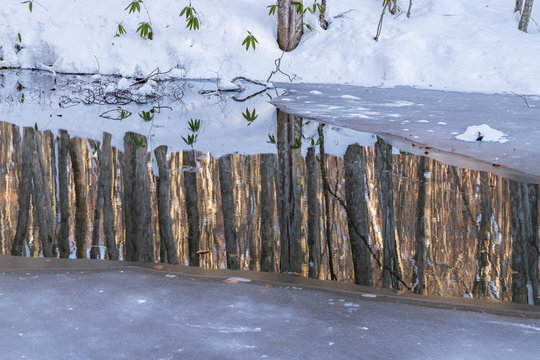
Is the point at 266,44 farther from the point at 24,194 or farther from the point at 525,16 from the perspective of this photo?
the point at 24,194

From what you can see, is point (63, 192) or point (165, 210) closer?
point (165, 210)

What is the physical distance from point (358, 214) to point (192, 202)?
1.14 meters

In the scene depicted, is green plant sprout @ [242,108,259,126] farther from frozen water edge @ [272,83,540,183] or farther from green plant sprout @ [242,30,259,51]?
green plant sprout @ [242,30,259,51]

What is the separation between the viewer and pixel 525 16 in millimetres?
13031

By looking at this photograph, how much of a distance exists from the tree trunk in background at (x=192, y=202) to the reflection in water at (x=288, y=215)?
0.5 inches

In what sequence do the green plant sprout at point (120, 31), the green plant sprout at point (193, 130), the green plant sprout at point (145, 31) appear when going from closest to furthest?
the green plant sprout at point (193, 130), the green plant sprout at point (145, 31), the green plant sprout at point (120, 31)

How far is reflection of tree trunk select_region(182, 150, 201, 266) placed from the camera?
3.74m

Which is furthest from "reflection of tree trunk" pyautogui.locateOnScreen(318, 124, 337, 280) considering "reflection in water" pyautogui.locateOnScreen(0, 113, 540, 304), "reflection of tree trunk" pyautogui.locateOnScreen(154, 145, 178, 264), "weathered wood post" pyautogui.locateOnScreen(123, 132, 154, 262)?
"weathered wood post" pyautogui.locateOnScreen(123, 132, 154, 262)

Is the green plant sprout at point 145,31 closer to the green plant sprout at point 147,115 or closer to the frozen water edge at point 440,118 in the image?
the frozen water edge at point 440,118

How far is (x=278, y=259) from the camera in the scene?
3.60 metres

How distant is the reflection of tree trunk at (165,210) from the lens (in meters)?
3.68

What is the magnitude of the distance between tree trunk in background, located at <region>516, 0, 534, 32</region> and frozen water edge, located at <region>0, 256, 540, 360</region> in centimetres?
1149

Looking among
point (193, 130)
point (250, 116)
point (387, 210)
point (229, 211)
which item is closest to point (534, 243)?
point (387, 210)

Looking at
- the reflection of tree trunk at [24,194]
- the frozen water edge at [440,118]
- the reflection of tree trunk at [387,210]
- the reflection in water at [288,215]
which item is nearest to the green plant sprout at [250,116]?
the frozen water edge at [440,118]
